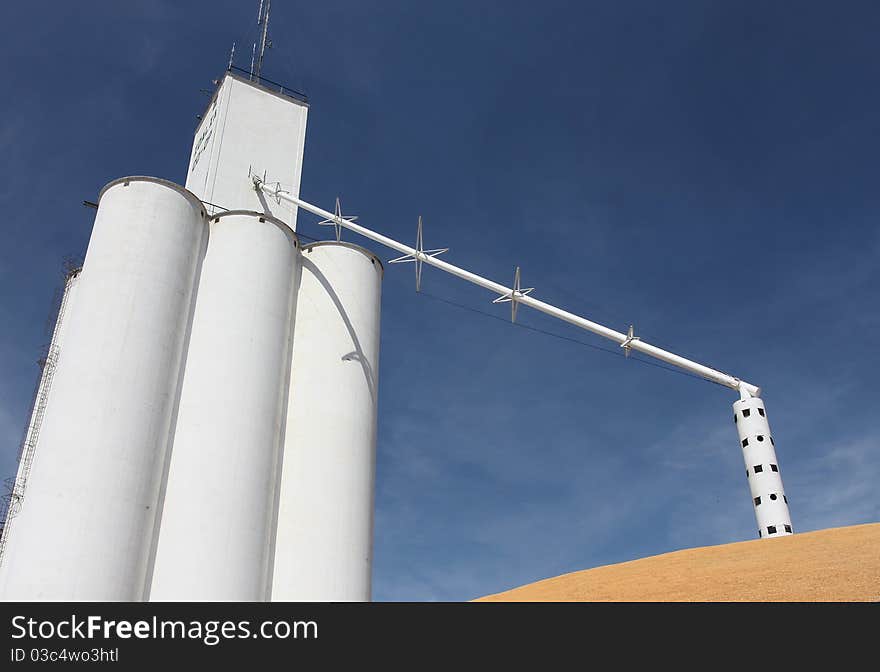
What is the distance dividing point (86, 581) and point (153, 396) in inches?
171

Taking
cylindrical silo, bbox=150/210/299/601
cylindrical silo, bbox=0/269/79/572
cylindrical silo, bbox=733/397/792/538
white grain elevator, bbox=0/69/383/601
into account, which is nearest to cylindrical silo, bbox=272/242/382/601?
white grain elevator, bbox=0/69/383/601

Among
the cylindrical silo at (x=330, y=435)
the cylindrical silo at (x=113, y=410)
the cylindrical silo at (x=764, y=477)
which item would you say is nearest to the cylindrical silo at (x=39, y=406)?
the cylindrical silo at (x=113, y=410)

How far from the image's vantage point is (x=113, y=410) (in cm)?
1653

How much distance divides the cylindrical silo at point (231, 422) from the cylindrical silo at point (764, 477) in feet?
58.3

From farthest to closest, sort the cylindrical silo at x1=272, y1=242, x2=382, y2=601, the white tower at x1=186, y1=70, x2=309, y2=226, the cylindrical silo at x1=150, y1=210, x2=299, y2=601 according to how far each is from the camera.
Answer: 1. the white tower at x1=186, y1=70, x2=309, y2=226
2. the cylindrical silo at x1=272, y1=242, x2=382, y2=601
3. the cylindrical silo at x1=150, y1=210, x2=299, y2=601

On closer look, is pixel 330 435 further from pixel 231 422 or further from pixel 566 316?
pixel 566 316

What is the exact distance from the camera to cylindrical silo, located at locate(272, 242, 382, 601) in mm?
18234

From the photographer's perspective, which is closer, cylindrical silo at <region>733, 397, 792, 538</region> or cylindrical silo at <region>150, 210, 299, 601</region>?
cylindrical silo at <region>150, 210, 299, 601</region>

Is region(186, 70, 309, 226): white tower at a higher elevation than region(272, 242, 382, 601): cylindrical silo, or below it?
higher

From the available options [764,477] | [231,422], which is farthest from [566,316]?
[231,422]

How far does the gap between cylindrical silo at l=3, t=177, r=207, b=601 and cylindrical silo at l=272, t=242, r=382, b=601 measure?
337 cm

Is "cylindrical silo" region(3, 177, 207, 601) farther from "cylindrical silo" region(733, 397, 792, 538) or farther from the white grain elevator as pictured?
"cylindrical silo" region(733, 397, 792, 538)
